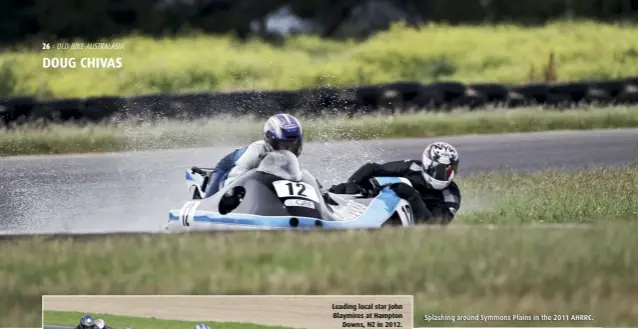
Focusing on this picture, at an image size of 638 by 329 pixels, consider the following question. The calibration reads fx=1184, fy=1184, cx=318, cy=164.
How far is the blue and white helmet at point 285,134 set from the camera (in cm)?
884

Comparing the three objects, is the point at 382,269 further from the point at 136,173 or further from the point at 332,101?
the point at 136,173

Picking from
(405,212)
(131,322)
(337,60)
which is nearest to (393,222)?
(405,212)

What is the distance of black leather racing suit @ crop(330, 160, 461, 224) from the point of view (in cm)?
872

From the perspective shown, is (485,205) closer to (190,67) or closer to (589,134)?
(589,134)

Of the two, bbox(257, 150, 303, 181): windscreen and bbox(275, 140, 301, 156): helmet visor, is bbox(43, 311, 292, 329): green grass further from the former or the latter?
bbox(275, 140, 301, 156): helmet visor

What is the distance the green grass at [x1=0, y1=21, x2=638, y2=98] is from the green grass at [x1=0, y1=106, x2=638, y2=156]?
28 centimetres

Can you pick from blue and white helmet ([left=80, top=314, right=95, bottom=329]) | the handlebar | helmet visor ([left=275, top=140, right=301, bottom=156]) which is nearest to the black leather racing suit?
helmet visor ([left=275, top=140, right=301, bottom=156])

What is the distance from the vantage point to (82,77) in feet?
29.9

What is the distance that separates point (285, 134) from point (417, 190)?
1.07 m

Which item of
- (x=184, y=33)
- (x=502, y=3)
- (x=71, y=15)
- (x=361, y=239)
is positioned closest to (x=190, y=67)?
(x=184, y=33)

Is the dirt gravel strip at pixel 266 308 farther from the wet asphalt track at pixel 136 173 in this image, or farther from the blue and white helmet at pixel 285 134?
the blue and white helmet at pixel 285 134

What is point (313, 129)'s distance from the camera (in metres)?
9.06

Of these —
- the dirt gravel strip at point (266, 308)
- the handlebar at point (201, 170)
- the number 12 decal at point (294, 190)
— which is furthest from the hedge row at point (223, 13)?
the dirt gravel strip at point (266, 308)

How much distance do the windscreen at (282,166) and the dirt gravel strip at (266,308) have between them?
877 mm
